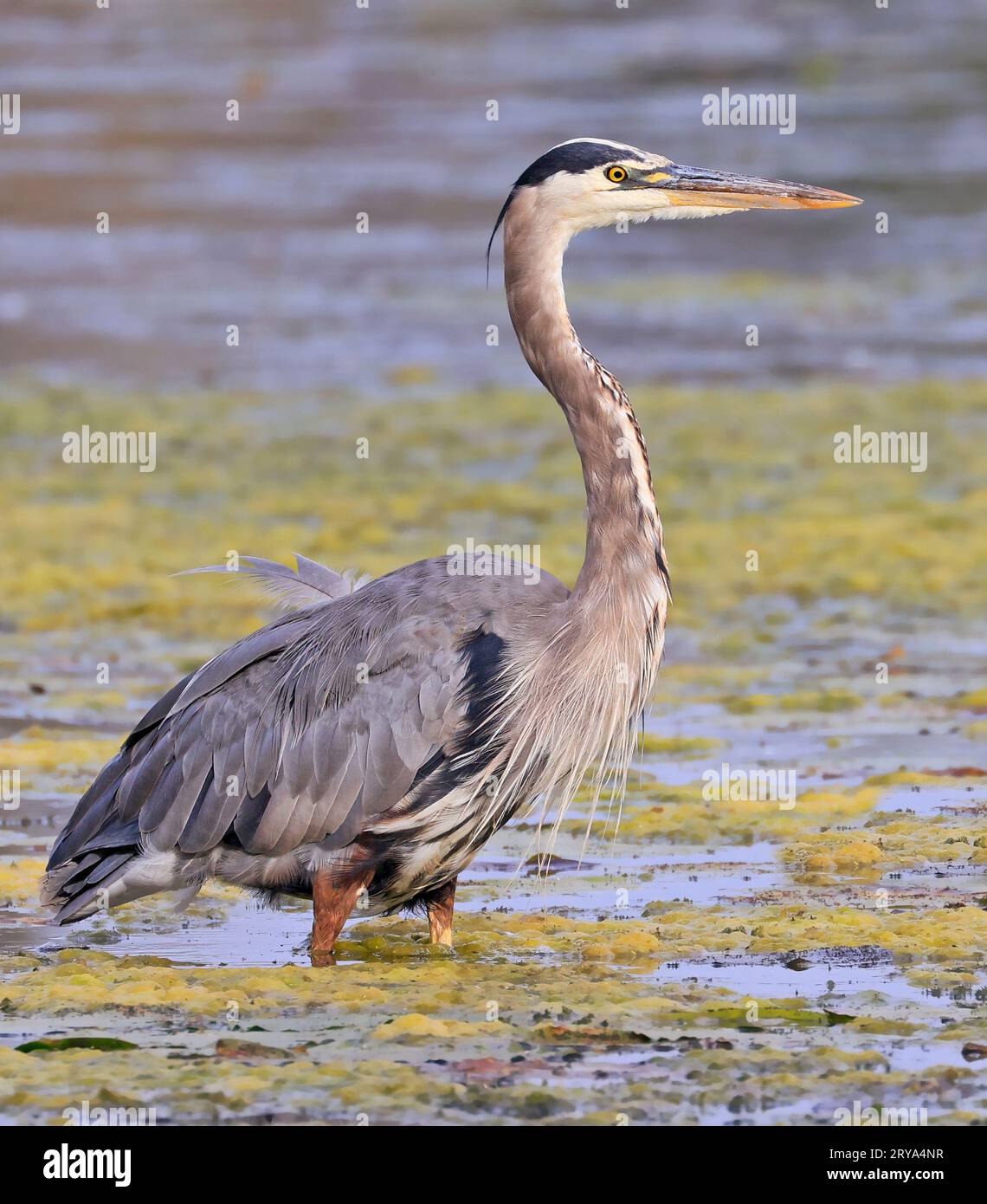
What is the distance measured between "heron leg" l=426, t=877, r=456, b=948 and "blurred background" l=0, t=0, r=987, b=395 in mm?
11353

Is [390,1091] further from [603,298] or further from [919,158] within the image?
[919,158]

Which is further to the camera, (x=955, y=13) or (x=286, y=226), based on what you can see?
(x=955, y=13)

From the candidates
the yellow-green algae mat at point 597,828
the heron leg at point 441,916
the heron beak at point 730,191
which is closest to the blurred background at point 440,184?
the yellow-green algae mat at point 597,828

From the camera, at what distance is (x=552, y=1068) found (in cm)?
620

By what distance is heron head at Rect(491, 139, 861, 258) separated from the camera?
7.54 m

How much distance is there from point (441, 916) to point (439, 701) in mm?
829

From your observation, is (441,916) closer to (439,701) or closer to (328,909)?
(328,909)

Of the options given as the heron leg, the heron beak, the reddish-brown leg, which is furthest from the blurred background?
the reddish-brown leg

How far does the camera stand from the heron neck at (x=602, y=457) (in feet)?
24.1

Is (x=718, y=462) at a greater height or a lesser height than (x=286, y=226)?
lesser

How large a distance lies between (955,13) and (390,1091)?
106 ft

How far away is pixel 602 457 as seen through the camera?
7.35 meters

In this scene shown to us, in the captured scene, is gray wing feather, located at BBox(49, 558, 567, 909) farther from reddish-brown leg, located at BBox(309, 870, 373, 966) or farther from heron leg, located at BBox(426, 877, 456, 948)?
heron leg, located at BBox(426, 877, 456, 948)

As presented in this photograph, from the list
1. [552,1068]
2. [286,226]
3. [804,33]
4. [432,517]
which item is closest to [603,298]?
[286,226]
